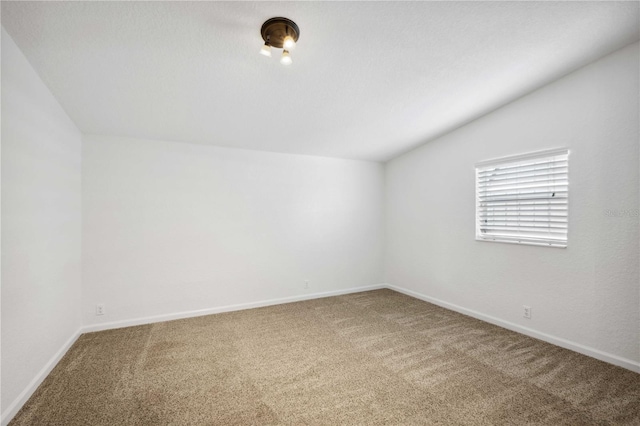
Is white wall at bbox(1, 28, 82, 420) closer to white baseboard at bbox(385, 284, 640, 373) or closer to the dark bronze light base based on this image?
the dark bronze light base

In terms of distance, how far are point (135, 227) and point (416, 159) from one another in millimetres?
3991

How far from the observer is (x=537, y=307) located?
2.83 metres

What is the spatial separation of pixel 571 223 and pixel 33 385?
467 centimetres

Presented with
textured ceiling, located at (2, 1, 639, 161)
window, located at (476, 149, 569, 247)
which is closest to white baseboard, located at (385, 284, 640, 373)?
window, located at (476, 149, 569, 247)

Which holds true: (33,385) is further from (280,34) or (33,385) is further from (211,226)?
(280,34)

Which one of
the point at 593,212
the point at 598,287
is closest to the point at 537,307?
the point at 598,287

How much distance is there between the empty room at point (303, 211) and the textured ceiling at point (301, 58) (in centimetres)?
2

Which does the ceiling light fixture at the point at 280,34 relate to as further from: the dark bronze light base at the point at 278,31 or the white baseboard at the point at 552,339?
the white baseboard at the point at 552,339

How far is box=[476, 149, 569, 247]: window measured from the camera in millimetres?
2727

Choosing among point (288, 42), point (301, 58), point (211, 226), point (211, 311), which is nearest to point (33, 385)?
point (211, 311)

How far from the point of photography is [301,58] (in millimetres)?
2143

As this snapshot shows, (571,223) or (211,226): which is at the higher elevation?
(571,223)

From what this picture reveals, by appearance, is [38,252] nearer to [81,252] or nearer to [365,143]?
[81,252]

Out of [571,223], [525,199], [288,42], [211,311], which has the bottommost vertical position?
[211,311]
